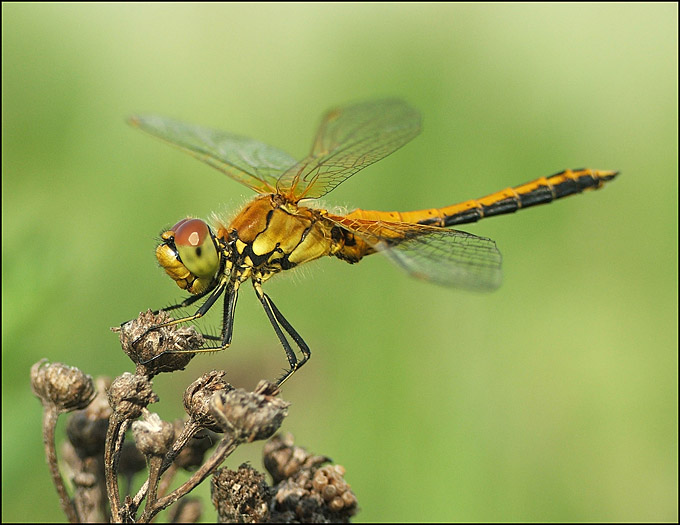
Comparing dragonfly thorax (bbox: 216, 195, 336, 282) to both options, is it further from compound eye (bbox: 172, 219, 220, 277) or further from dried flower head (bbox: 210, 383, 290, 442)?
dried flower head (bbox: 210, 383, 290, 442)

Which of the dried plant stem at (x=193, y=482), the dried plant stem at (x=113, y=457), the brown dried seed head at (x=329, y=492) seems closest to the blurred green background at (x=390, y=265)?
the dried plant stem at (x=113, y=457)

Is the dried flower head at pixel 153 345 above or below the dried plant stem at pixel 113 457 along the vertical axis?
above

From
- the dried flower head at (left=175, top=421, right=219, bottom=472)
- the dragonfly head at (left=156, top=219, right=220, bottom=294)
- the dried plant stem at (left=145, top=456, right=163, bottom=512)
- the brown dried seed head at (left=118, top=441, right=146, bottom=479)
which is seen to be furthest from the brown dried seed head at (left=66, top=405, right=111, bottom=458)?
the dragonfly head at (left=156, top=219, right=220, bottom=294)

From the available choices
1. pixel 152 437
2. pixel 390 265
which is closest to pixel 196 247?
pixel 152 437

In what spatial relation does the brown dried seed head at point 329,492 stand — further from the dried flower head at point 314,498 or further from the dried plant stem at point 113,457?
the dried plant stem at point 113,457

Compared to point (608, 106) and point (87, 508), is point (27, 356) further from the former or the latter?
point (608, 106)

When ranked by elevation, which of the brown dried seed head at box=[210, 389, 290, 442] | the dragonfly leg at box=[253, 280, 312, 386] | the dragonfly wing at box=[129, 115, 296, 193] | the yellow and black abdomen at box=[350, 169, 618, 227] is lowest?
the brown dried seed head at box=[210, 389, 290, 442]
